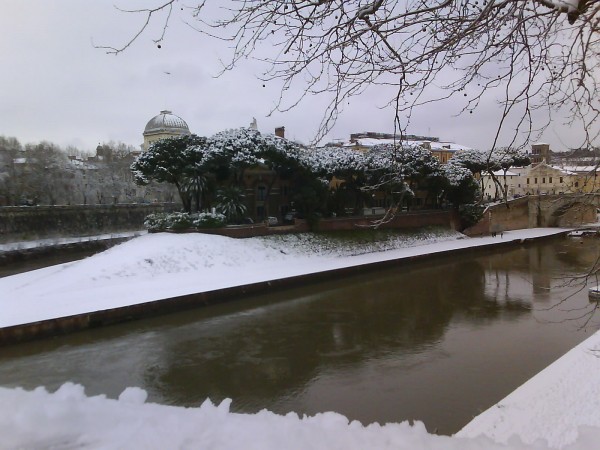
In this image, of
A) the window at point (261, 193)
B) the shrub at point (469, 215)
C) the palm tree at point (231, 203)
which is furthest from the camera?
the shrub at point (469, 215)

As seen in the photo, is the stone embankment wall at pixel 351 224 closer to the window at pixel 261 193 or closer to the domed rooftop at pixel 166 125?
the window at pixel 261 193

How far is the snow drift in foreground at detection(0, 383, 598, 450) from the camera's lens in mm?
1933

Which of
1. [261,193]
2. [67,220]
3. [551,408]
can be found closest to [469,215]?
[261,193]

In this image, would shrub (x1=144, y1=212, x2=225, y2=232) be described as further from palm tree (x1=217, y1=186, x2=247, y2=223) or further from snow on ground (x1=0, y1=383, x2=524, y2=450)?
snow on ground (x1=0, y1=383, x2=524, y2=450)

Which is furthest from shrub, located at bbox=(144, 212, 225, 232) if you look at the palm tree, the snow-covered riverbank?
the snow-covered riverbank

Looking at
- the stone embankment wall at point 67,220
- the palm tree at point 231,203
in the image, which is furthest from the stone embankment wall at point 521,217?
the stone embankment wall at point 67,220

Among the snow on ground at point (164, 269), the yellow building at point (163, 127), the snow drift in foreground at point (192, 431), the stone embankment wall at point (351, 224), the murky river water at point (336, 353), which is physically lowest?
the murky river water at point (336, 353)

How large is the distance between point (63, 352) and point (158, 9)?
27.5 feet

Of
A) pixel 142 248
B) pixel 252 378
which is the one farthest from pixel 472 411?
pixel 142 248

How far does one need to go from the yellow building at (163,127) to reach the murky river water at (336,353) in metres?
33.7

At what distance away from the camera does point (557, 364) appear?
23.7 feet

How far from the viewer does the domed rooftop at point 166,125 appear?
145 feet

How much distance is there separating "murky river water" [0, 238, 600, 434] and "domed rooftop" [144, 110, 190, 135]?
111 ft

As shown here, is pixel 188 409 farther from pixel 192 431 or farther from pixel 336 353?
pixel 336 353
